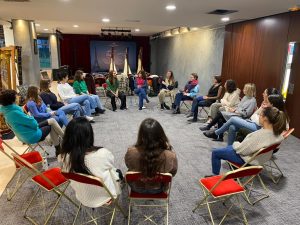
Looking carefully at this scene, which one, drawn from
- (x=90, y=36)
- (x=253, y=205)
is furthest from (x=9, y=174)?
(x=90, y=36)

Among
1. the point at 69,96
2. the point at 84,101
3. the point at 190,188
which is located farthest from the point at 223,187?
the point at 69,96

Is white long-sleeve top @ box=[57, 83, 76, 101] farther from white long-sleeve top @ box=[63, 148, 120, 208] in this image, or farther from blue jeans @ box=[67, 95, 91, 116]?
white long-sleeve top @ box=[63, 148, 120, 208]

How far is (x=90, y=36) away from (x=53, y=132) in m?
12.0

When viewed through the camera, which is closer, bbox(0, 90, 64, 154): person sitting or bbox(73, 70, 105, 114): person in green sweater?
bbox(0, 90, 64, 154): person sitting

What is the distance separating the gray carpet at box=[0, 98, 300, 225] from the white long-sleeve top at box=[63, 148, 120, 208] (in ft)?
1.56

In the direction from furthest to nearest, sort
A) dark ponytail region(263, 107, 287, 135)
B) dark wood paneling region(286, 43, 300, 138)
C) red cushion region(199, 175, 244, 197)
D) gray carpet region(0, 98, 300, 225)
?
dark wood paneling region(286, 43, 300, 138) → dark ponytail region(263, 107, 287, 135) → gray carpet region(0, 98, 300, 225) → red cushion region(199, 175, 244, 197)

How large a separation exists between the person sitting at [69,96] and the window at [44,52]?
1046 cm

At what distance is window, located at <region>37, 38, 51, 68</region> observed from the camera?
568 inches

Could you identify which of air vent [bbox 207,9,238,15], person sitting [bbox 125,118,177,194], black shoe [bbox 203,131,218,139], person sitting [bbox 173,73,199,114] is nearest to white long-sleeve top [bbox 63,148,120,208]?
person sitting [bbox 125,118,177,194]

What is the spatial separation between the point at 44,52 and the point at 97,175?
48.8 ft

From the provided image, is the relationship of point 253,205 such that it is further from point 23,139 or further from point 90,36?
point 90,36

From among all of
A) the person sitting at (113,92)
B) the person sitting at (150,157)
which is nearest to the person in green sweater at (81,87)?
the person sitting at (113,92)

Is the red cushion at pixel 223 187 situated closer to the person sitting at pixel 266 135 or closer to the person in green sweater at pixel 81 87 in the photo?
the person sitting at pixel 266 135

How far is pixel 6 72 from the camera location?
16.1ft
